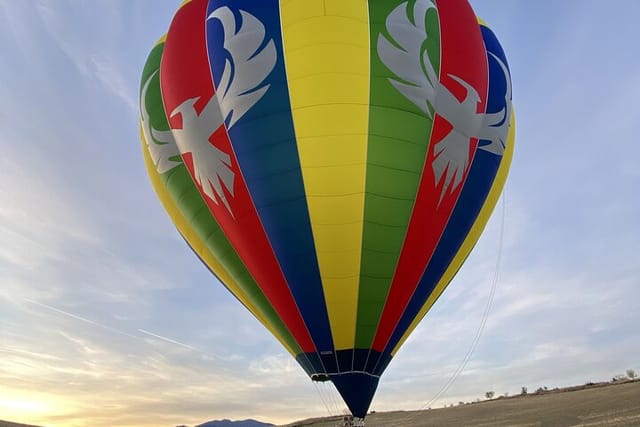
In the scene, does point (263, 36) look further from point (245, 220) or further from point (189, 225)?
point (189, 225)

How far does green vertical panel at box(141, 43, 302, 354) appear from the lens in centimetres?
1265

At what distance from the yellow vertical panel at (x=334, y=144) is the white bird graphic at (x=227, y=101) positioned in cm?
78

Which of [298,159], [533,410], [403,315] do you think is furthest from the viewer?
[533,410]

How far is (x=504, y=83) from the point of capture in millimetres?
14625

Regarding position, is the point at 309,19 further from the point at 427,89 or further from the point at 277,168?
the point at 277,168

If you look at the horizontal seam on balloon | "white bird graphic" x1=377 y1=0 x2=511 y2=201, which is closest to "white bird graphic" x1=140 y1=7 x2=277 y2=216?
the horizontal seam on balloon

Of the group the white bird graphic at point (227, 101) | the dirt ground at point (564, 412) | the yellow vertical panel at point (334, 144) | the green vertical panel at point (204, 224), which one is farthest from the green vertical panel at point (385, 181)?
the dirt ground at point (564, 412)

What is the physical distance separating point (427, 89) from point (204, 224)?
6.52 m

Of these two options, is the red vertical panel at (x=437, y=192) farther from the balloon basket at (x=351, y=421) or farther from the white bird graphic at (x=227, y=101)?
the white bird graphic at (x=227, y=101)

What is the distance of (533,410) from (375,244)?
2391 cm

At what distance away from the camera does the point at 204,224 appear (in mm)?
13398

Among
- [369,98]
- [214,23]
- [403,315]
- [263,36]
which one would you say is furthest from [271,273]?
[214,23]

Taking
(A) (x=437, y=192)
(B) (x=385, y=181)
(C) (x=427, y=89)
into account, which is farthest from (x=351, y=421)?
(C) (x=427, y=89)

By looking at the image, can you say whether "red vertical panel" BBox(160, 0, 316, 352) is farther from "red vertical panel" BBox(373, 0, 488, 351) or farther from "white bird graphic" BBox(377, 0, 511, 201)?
"white bird graphic" BBox(377, 0, 511, 201)
